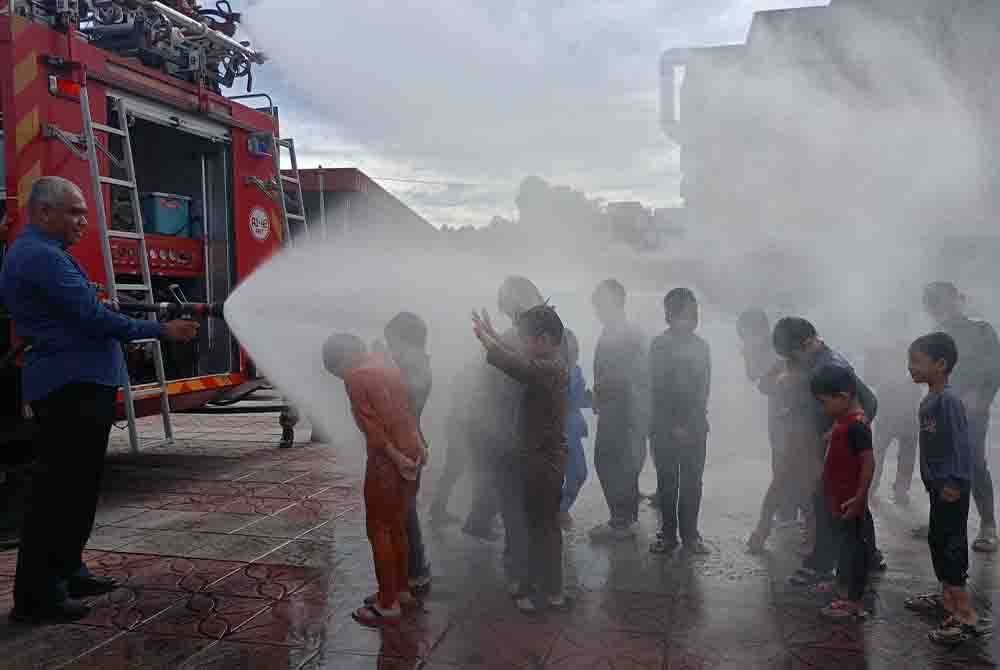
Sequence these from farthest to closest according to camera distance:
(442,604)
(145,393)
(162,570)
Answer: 1. (145,393)
2. (162,570)
3. (442,604)

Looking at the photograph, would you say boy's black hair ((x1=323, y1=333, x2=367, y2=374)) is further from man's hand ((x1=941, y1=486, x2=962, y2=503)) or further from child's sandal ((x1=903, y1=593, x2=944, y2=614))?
child's sandal ((x1=903, y1=593, x2=944, y2=614))

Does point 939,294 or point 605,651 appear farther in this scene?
point 939,294

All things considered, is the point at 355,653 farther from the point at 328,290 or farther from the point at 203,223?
the point at 203,223

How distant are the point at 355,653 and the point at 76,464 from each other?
1.58 metres

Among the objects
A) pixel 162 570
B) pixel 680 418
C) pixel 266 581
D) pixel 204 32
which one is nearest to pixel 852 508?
pixel 680 418

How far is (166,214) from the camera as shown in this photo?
6215 mm

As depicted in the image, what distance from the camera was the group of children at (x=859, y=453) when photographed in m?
3.30

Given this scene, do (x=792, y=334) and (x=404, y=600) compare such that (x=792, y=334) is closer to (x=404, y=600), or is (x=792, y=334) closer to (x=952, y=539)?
(x=952, y=539)

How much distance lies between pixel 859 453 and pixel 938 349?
562mm

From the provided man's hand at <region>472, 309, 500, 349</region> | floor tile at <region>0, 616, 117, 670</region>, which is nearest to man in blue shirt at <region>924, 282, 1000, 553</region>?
man's hand at <region>472, 309, 500, 349</region>

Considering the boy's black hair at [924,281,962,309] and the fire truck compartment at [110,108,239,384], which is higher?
the fire truck compartment at [110,108,239,384]

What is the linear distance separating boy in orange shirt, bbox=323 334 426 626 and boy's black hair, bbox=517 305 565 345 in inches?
24.9

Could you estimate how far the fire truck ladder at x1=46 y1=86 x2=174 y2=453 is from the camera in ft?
16.1

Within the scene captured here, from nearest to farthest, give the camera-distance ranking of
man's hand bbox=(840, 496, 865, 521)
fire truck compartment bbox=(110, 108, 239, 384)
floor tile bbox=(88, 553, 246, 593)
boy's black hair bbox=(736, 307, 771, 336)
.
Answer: man's hand bbox=(840, 496, 865, 521) < floor tile bbox=(88, 553, 246, 593) < boy's black hair bbox=(736, 307, 771, 336) < fire truck compartment bbox=(110, 108, 239, 384)
